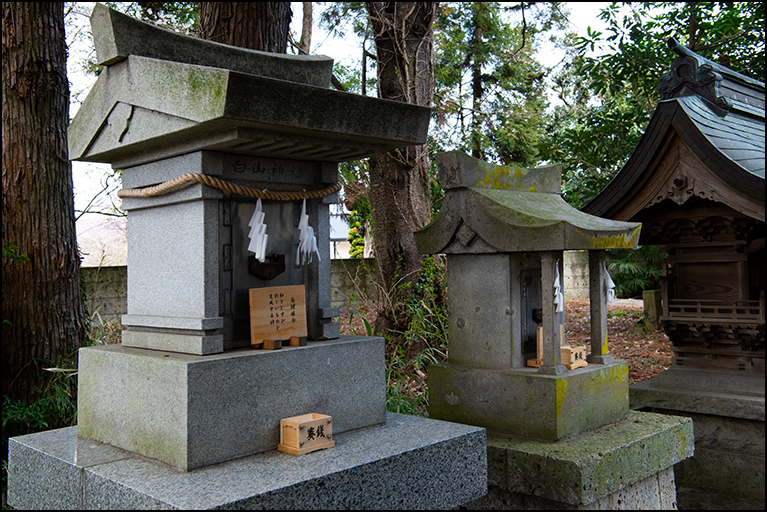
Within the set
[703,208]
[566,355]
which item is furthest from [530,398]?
[703,208]

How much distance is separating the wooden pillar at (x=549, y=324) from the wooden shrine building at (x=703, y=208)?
194cm

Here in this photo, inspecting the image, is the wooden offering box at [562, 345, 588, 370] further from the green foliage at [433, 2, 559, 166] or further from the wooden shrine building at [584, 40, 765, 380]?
the green foliage at [433, 2, 559, 166]

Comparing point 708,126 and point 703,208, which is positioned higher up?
point 708,126

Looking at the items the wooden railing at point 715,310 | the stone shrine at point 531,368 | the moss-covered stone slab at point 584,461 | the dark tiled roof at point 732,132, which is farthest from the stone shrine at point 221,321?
the wooden railing at point 715,310

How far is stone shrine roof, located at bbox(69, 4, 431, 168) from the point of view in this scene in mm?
2508

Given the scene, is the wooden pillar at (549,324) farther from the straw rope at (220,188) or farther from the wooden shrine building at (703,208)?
the wooden shrine building at (703,208)

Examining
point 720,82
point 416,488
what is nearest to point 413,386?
point 416,488

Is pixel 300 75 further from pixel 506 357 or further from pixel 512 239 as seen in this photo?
pixel 506 357

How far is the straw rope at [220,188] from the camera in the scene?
2.79 meters

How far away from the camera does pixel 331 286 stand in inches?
335

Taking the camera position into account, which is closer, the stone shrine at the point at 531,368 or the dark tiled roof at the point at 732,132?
the stone shrine at the point at 531,368

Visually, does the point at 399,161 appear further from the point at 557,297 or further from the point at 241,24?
the point at 557,297

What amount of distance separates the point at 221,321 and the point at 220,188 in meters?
0.61

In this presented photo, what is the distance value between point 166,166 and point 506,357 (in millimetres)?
2312
